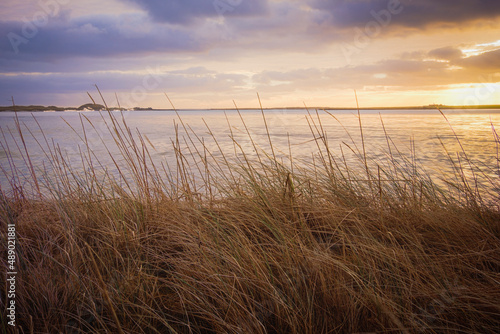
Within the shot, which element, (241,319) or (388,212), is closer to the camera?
(241,319)

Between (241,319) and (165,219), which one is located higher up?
(165,219)

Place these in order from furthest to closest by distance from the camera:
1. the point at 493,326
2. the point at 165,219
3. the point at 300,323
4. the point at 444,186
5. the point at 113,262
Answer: the point at 444,186, the point at 165,219, the point at 113,262, the point at 300,323, the point at 493,326

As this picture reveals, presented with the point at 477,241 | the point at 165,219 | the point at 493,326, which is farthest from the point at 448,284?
the point at 165,219

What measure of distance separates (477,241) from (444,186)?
315cm

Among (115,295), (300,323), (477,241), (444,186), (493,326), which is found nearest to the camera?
(493,326)

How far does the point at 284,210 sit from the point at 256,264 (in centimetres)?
81

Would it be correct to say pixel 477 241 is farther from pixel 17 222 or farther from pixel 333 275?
pixel 17 222

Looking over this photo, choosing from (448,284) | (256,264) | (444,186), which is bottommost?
(444,186)

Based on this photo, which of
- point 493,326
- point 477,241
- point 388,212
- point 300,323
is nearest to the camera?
point 493,326

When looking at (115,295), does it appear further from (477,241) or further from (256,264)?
(477,241)

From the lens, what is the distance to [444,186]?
15.1 ft

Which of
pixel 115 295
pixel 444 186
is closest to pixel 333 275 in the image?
pixel 115 295

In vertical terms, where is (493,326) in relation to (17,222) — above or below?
below

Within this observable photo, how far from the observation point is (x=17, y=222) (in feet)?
7.62
